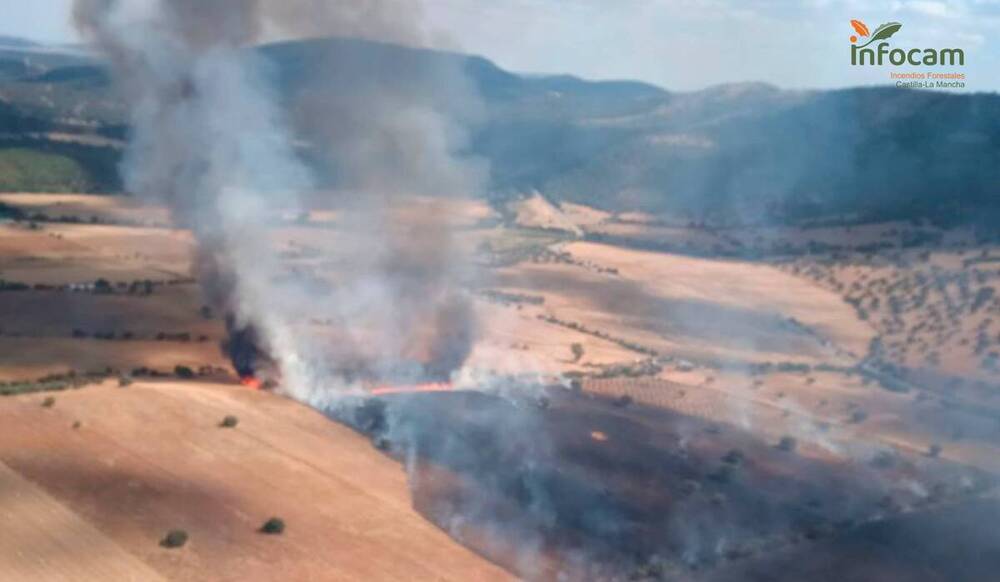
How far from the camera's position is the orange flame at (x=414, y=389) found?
59.6 meters

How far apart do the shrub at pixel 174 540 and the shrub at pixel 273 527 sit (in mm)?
3250

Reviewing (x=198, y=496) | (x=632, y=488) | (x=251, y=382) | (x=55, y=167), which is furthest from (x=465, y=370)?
(x=55, y=167)

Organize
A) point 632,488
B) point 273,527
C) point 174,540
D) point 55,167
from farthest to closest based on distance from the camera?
point 55,167 < point 632,488 < point 273,527 < point 174,540

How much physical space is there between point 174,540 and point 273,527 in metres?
3.95

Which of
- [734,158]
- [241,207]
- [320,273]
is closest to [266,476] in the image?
[241,207]

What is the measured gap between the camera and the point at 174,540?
120 feet

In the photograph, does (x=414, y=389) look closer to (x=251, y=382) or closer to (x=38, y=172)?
(x=251, y=382)

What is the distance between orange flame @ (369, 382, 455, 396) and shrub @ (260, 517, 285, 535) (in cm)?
1988

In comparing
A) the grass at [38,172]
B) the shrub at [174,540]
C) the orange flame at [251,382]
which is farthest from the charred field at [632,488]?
the grass at [38,172]

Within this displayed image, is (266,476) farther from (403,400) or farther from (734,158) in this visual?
(734,158)

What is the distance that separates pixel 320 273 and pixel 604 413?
43.1 metres

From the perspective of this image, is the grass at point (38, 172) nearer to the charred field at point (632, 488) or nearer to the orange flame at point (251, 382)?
the orange flame at point (251, 382)

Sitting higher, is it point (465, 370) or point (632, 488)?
point (465, 370)

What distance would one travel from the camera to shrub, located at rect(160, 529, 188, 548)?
36438 millimetres
